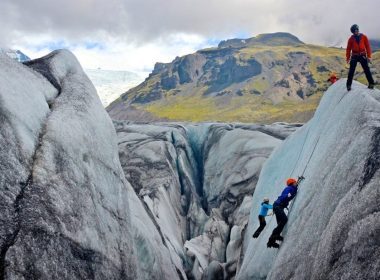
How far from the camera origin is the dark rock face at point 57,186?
13.6m

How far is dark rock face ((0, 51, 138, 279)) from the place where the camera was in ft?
44.8

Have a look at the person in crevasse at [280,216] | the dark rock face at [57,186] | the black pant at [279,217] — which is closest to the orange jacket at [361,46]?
the person in crevasse at [280,216]

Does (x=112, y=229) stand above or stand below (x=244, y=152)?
above

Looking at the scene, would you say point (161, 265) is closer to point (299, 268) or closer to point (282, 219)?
point (282, 219)

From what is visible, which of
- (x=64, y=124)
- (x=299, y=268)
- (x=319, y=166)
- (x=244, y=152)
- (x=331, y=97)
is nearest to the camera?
(x=299, y=268)

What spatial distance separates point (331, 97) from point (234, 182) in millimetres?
26542

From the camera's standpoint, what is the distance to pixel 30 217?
14.0 meters

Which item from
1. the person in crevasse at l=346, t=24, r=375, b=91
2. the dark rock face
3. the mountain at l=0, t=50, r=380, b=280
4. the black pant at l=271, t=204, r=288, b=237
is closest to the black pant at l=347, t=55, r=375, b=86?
the person in crevasse at l=346, t=24, r=375, b=91

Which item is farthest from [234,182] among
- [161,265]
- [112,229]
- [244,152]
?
[112,229]

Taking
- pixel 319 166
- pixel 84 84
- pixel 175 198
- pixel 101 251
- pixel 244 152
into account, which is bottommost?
pixel 175 198

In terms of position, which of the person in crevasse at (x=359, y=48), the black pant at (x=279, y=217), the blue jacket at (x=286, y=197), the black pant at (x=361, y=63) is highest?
the person in crevasse at (x=359, y=48)

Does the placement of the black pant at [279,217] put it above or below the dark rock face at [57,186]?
below

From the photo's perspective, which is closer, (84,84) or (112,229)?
(112,229)

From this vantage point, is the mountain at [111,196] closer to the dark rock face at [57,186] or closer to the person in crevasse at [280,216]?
the dark rock face at [57,186]
